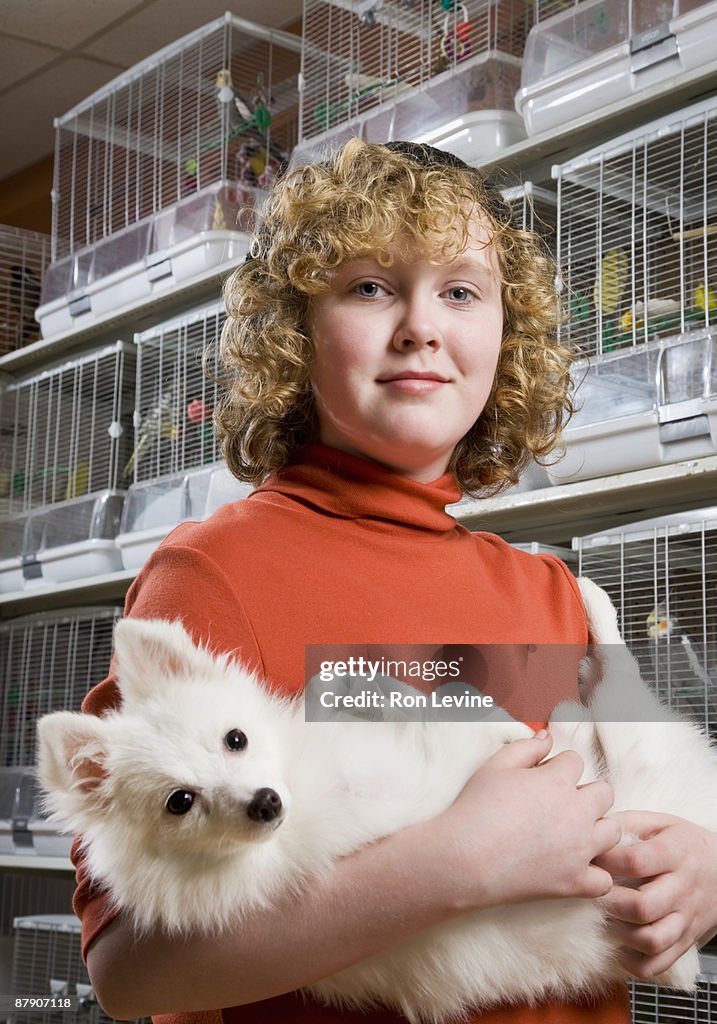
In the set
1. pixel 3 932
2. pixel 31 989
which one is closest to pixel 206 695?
pixel 31 989

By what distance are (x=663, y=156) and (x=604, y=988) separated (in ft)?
4.95

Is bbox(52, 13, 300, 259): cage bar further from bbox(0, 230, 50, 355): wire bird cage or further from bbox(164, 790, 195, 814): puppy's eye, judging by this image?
bbox(164, 790, 195, 814): puppy's eye

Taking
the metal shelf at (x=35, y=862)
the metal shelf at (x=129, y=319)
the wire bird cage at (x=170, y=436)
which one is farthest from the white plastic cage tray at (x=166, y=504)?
the metal shelf at (x=35, y=862)

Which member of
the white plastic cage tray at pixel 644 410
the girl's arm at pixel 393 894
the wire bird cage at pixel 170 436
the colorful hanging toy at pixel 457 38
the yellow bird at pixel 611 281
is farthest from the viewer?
the wire bird cage at pixel 170 436

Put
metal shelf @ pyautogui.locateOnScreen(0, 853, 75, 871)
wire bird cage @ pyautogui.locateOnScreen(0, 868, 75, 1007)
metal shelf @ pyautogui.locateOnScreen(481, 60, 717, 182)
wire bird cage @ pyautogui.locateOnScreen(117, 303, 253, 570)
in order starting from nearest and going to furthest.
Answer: metal shelf @ pyautogui.locateOnScreen(481, 60, 717, 182), wire bird cage @ pyautogui.locateOnScreen(117, 303, 253, 570), metal shelf @ pyautogui.locateOnScreen(0, 853, 75, 871), wire bird cage @ pyautogui.locateOnScreen(0, 868, 75, 1007)

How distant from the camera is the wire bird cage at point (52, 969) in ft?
9.21

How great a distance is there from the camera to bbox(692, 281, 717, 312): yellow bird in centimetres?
181

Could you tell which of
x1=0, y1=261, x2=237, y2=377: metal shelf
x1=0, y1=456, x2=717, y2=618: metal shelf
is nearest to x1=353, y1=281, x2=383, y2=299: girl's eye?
x1=0, y1=456, x2=717, y2=618: metal shelf

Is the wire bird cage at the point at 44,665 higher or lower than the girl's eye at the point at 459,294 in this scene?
lower

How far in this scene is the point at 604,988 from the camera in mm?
906

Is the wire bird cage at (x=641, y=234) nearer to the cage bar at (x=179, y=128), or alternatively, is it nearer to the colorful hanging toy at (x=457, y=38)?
the colorful hanging toy at (x=457, y=38)

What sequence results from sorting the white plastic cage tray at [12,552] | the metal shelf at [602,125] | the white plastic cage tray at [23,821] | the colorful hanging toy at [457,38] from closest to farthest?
the metal shelf at [602,125] < the colorful hanging toy at [457,38] < the white plastic cage tray at [23,821] < the white plastic cage tray at [12,552]

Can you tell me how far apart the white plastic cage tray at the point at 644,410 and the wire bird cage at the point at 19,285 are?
247cm

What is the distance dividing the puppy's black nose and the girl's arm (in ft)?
0.19
